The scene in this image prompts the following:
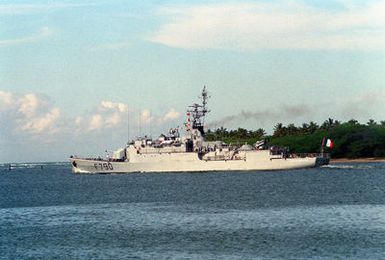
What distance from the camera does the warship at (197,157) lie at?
389ft

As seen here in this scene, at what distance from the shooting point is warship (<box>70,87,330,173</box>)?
118 meters

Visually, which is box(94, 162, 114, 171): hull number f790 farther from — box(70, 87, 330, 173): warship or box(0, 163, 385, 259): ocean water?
box(0, 163, 385, 259): ocean water

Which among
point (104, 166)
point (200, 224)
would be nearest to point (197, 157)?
point (104, 166)

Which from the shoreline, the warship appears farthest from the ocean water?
the shoreline

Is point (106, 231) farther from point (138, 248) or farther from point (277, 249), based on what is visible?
point (277, 249)

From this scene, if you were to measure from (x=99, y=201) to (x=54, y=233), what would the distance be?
77.8ft

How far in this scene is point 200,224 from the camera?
158ft

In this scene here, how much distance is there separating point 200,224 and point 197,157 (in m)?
71.7

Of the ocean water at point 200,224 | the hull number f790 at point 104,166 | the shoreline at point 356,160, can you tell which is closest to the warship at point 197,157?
the hull number f790 at point 104,166

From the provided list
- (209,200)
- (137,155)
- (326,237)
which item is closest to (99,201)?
(209,200)

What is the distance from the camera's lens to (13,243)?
42.4m

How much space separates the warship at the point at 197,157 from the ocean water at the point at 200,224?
37.2m

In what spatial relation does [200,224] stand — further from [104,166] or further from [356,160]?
[356,160]

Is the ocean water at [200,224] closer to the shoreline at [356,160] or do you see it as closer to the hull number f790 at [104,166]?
the hull number f790 at [104,166]
